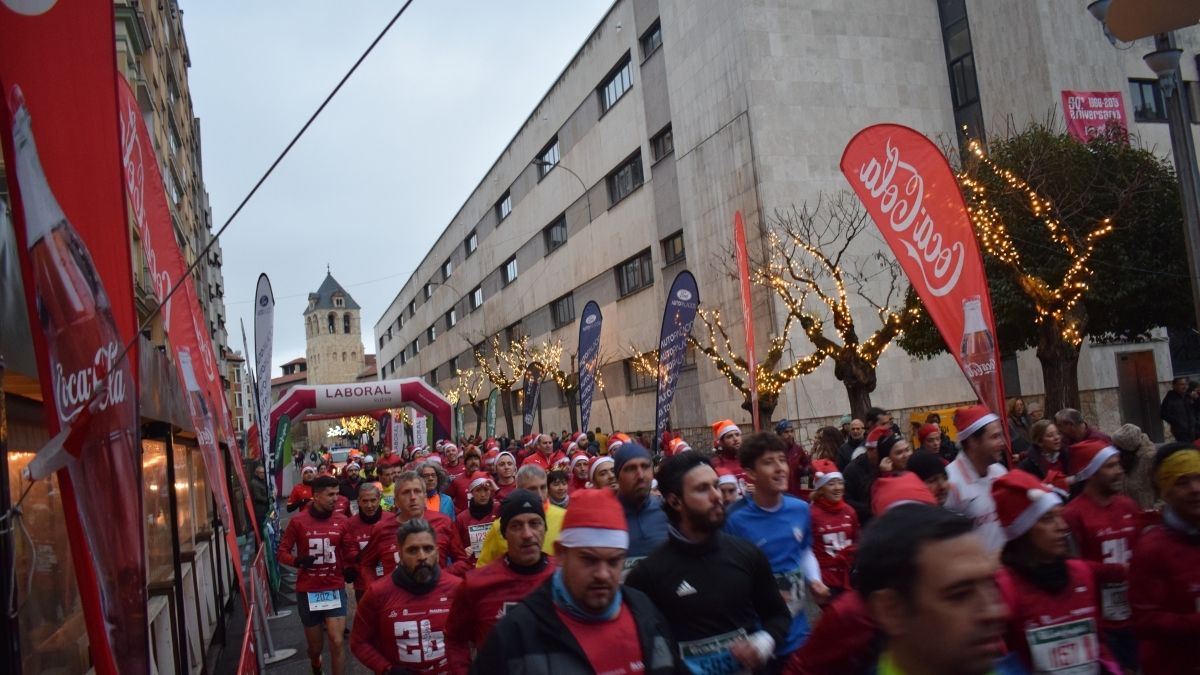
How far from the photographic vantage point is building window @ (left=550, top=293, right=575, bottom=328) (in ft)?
142

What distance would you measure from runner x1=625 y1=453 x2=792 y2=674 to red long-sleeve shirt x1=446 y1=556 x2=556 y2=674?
3.18ft

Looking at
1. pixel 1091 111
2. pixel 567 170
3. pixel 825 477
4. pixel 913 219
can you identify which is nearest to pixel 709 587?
pixel 825 477

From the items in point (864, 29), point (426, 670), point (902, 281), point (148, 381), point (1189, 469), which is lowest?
point (426, 670)

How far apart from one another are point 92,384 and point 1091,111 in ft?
97.0

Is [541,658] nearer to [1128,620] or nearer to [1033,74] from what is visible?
[1128,620]

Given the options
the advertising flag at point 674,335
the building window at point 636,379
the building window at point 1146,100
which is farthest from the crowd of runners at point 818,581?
the building window at point 636,379

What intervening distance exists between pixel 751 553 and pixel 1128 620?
69.8 inches

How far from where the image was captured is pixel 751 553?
170 inches

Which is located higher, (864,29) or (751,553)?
(864,29)

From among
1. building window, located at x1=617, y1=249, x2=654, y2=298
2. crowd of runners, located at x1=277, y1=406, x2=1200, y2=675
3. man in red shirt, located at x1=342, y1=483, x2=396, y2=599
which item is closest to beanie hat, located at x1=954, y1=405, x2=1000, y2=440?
crowd of runners, located at x1=277, y1=406, x2=1200, y2=675

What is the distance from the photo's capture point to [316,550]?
9.52 m

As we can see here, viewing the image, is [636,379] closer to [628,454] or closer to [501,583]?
[628,454]

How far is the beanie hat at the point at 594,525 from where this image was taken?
11.3 ft

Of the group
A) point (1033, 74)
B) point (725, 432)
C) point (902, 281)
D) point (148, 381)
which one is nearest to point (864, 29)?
point (1033, 74)
